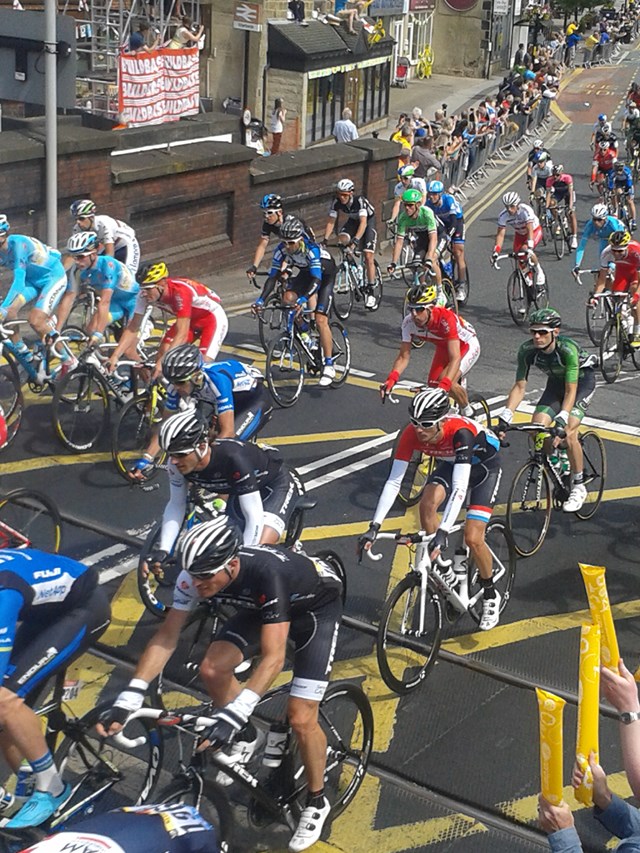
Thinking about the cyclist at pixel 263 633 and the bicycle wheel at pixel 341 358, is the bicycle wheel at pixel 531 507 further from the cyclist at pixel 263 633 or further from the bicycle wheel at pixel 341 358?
the bicycle wheel at pixel 341 358

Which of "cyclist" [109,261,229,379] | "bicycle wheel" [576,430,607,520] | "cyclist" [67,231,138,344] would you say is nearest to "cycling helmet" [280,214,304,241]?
"cyclist" [67,231,138,344]

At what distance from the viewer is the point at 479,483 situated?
8.53 metres

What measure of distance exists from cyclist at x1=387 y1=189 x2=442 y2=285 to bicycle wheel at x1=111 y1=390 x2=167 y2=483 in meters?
7.02

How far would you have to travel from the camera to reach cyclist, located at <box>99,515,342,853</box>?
5.58 meters

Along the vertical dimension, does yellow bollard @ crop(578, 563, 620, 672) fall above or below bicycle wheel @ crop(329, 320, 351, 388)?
above

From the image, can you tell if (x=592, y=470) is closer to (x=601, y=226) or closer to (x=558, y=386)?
(x=558, y=386)

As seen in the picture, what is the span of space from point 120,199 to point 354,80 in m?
24.8

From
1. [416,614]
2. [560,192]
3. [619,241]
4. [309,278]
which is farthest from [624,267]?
[416,614]

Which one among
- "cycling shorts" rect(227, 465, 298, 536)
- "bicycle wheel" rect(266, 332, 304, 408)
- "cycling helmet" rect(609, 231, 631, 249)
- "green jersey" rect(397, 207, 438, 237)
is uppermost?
"cycling helmet" rect(609, 231, 631, 249)

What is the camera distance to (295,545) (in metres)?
8.68

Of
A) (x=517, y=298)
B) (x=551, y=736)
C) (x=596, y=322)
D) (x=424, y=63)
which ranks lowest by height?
(x=596, y=322)

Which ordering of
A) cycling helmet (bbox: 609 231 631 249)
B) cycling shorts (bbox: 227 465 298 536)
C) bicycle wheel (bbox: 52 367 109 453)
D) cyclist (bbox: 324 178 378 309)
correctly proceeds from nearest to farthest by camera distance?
cycling shorts (bbox: 227 465 298 536)
bicycle wheel (bbox: 52 367 109 453)
cycling helmet (bbox: 609 231 631 249)
cyclist (bbox: 324 178 378 309)

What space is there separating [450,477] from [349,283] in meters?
9.76

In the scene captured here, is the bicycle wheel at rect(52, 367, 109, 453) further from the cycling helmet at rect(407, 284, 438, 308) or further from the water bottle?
the water bottle
